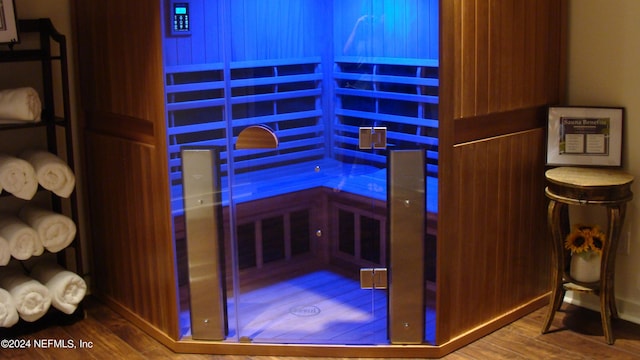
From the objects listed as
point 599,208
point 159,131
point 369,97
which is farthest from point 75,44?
point 599,208

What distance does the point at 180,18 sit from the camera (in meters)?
3.15

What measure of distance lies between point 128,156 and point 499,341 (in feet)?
6.28

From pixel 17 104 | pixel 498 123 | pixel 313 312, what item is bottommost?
pixel 313 312

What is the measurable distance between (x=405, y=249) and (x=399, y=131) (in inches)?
20.1

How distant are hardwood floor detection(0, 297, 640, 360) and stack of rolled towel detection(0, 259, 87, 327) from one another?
144mm

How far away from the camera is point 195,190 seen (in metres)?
3.27

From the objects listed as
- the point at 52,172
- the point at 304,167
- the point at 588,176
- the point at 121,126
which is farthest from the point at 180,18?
the point at 588,176

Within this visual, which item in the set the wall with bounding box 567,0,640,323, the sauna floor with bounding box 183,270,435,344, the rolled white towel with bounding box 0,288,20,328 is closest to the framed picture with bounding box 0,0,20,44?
the rolled white towel with bounding box 0,288,20,328

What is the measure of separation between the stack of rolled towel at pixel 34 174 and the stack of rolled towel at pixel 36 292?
0.40m

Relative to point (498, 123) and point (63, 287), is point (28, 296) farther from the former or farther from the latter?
point (498, 123)

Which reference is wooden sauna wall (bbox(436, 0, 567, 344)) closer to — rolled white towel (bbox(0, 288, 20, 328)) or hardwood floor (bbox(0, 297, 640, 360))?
hardwood floor (bbox(0, 297, 640, 360))

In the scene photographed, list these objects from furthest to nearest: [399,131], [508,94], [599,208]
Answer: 1. [599,208]
2. [508,94]
3. [399,131]

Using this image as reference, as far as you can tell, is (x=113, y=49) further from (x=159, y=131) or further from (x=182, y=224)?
(x=182, y=224)

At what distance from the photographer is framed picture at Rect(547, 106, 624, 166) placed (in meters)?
3.48
